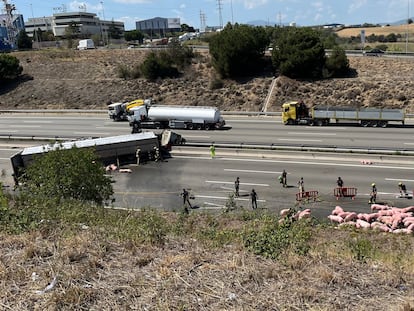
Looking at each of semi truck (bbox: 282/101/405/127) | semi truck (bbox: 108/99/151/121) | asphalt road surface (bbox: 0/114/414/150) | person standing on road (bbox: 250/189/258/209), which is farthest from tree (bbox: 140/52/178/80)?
person standing on road (bbox: 250/189/258/209)

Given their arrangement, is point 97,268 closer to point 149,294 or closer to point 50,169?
point 149,294

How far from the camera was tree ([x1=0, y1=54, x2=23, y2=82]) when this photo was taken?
6212 cm

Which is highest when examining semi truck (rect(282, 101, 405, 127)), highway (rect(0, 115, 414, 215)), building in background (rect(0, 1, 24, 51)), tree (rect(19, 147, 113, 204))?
building in background (rect(0, 1, 24, 51))

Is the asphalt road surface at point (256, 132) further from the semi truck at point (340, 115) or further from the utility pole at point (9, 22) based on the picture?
the utility pole at point (9, 22)

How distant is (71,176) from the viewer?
674 inches

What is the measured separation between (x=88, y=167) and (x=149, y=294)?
13.0 meters

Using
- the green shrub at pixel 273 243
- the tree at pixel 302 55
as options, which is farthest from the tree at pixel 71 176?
the tree at pixel 302 55

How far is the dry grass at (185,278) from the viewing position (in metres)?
5.25

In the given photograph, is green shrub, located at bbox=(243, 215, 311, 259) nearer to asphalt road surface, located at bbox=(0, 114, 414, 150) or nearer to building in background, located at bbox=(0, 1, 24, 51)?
asphalt road surface, located at bbox=(0, 114, 414, 150)

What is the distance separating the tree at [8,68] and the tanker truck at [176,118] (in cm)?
3040

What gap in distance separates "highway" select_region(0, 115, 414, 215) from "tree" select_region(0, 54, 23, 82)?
28.5 m

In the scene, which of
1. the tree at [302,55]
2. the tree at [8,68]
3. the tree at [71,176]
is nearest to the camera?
the tree at [71,176]

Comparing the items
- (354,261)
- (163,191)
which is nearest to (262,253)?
(354,261)

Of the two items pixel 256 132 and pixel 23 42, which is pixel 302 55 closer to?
pixel 256 132
